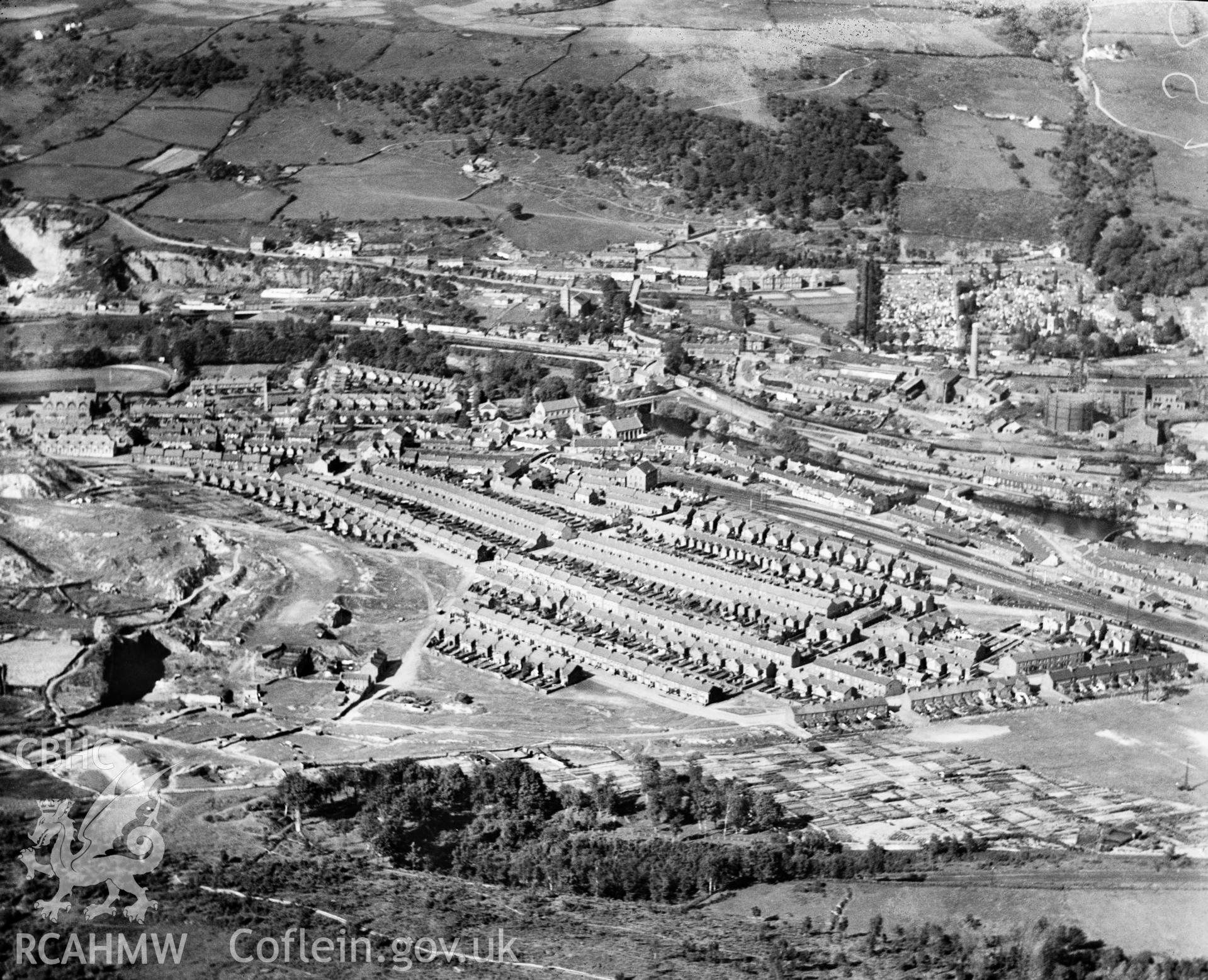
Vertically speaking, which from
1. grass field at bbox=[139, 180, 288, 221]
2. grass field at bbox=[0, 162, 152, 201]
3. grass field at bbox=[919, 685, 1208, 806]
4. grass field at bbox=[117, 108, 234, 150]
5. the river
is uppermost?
grass field at bbox=[117, 108, 234, 150]

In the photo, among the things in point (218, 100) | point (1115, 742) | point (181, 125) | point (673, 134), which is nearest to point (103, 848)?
point (1115, 742)

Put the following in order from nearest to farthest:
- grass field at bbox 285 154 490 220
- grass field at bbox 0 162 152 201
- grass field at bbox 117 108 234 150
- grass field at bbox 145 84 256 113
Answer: grass field at bbox 285 154 490 220 → grass field at bbox 0 162 152 201 → grass field at bbox 117 108 234 150 → grass field at bbox 145 84 256 113

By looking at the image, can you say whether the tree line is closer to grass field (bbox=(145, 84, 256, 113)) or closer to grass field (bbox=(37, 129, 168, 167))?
grass field (bbox=(145, 84, 256, 113))

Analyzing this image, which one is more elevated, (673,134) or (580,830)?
(673,134)

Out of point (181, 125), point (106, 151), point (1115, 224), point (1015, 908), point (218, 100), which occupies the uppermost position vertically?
point (218, 100)

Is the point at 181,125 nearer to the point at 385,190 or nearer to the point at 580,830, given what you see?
the point at 385,190

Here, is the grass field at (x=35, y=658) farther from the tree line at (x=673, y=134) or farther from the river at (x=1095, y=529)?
the tree line at (x=673, y=134)

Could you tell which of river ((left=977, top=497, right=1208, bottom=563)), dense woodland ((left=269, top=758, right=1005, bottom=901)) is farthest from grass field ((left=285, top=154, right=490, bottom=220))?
dense woodland ((left=269, top=758, right=1005, bottom=901))
